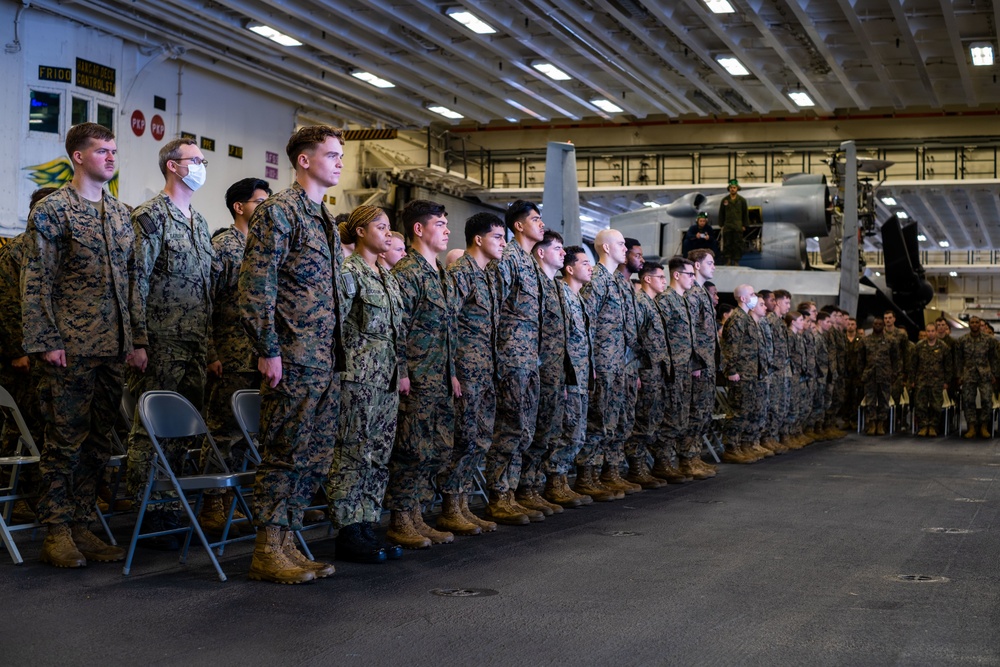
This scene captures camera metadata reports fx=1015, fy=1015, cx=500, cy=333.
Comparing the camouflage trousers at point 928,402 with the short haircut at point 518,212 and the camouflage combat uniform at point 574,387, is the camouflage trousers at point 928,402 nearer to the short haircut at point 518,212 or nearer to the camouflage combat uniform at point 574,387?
the camouflage combat uniform at point 574,387

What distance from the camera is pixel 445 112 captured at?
827 inches

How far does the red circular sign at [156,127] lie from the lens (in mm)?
15328

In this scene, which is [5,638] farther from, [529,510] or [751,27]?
[751,27]

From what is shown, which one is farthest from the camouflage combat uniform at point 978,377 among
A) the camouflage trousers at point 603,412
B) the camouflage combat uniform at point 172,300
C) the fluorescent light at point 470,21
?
the camouflage combat uniform at point 172,300

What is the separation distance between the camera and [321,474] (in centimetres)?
427

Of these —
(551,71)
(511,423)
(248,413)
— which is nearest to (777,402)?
(511,423)

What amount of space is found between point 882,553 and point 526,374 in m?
2.11

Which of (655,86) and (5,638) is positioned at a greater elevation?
(655,86)

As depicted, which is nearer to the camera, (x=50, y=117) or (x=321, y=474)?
(x=321, y=474)

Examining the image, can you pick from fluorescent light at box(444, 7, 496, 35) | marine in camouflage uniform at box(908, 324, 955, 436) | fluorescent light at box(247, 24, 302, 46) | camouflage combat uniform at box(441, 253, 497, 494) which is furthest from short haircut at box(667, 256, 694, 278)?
fluorescent light at box(247, 24, 302, 46)

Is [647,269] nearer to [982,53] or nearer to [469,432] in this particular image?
[469,432]

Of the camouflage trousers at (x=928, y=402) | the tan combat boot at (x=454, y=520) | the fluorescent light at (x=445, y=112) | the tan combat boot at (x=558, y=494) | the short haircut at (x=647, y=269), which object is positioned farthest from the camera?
the fluorescent light at (x=445, y=112)

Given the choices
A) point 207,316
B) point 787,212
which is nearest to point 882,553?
point 207,316

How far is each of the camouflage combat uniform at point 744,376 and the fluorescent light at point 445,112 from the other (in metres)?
12.1
